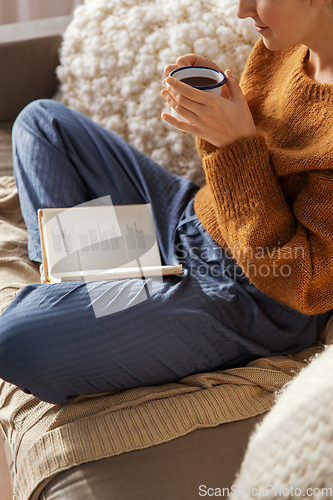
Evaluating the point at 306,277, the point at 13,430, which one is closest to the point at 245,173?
the point at 306,277

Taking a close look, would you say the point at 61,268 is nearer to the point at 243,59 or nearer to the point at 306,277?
the point at 306,277

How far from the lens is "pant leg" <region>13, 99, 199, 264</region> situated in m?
1.01

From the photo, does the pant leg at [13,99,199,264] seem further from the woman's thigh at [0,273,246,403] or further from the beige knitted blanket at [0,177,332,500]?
the beige knitted blanket at [0,177,332,500]

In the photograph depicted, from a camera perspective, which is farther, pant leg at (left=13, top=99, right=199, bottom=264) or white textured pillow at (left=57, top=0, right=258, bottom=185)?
white textured pillow at (left=57, top=0, right=258, bottom=185)

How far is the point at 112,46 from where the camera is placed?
1288mm

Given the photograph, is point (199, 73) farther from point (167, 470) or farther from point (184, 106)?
point (167, 470)

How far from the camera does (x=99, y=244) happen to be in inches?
35.2

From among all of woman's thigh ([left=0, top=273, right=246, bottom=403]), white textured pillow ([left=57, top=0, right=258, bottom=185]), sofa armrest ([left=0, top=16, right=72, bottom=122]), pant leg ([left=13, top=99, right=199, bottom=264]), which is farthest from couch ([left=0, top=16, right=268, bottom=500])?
sofa armrest ([left=0, top=16, right=72, bottom=122])

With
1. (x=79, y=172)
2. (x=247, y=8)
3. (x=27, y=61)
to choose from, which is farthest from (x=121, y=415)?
(x=27, y=61)

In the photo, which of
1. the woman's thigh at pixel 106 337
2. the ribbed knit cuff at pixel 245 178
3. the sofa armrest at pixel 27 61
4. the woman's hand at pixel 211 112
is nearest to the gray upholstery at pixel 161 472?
the woman's thigh at pixel 106 337

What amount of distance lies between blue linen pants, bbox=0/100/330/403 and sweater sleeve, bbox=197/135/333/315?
0.08m

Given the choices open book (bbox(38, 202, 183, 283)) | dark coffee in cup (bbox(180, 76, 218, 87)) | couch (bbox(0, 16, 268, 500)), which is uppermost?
dark coffee in cup (bbox(180, 76, 218, 87))

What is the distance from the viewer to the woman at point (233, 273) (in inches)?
28.3

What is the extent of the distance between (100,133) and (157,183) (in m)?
0.20
